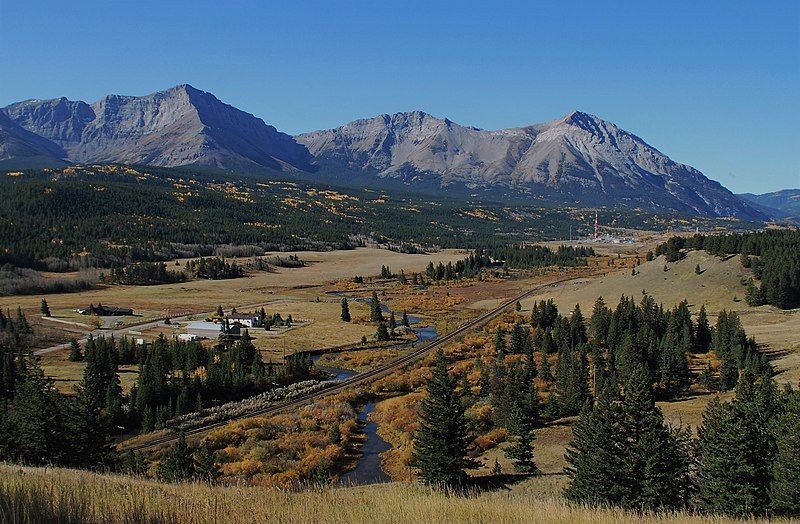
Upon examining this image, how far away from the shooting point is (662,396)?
51.5 meters

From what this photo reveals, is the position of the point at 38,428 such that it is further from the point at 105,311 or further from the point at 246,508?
the point at 105,311

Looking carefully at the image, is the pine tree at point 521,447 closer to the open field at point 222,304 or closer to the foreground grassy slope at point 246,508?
the foreground grassy slope at point 246,508

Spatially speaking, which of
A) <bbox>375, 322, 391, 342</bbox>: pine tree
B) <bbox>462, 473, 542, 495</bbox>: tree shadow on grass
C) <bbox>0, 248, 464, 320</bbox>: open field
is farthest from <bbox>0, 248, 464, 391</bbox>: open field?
<bbox>462, 473, 542, 495</bbox>: tree shadow on grass

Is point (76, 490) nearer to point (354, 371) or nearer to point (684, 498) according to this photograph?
point (684, 498)

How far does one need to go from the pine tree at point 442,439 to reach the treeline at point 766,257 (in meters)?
75.1

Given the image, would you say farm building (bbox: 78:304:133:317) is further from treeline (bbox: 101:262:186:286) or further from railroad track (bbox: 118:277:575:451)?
railroad track (bbox: 118:277:575:451)

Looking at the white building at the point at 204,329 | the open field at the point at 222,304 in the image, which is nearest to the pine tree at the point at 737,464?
the open field at the point at 222,304

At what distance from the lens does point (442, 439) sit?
1260 inches

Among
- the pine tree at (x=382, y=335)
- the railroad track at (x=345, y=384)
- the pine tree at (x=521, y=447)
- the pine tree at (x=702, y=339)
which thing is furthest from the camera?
the pine tree at (x=382, y=335)

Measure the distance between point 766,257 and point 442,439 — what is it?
90368 millimetres

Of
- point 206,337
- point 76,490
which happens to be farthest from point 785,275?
point 76,490

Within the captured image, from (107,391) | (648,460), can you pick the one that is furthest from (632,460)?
(107,391)

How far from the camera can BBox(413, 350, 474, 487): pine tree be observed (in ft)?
102

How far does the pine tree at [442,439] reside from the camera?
31.0 m
